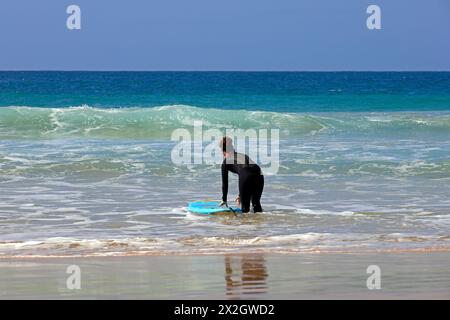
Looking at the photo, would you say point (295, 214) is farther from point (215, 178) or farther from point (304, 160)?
point (304, 160)

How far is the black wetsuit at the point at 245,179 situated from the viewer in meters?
11.2

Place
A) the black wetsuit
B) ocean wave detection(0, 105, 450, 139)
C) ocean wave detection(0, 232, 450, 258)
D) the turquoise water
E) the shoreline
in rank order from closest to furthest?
the shoreline, ocean wave detection(0, 232, 450, 258), the turquoise water, the black wetsuit, ocean wave detection(0, 105, 450, 139)

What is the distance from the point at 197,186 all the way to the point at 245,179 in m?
3.45

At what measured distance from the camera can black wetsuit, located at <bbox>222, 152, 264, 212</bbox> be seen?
11.2m

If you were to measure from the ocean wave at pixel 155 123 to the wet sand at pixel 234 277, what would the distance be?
16544mm

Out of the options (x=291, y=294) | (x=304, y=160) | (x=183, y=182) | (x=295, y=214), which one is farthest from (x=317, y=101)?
(x=291, y=294)

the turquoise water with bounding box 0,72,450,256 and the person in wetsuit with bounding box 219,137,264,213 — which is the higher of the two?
the person in wetsuit with bounding box 219,137,264,213

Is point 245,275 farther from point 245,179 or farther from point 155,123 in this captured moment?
point 155,123

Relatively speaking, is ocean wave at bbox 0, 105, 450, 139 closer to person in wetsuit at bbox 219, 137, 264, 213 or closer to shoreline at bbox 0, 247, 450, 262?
person in wetsuit at bbox 219, 137, 264, 213

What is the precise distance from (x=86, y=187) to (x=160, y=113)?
1564cm

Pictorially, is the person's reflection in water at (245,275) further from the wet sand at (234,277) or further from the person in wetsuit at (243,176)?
the person in wetsuit at (243,176)

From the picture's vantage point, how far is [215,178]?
15625 mm

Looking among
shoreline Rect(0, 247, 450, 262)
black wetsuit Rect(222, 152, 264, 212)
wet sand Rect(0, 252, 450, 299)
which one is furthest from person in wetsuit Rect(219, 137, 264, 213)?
wet sand Rect(0, 252, 450, 299)

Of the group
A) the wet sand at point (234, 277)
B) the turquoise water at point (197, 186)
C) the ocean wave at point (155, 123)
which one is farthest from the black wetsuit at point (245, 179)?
the ocean wave at point (155, 123)
